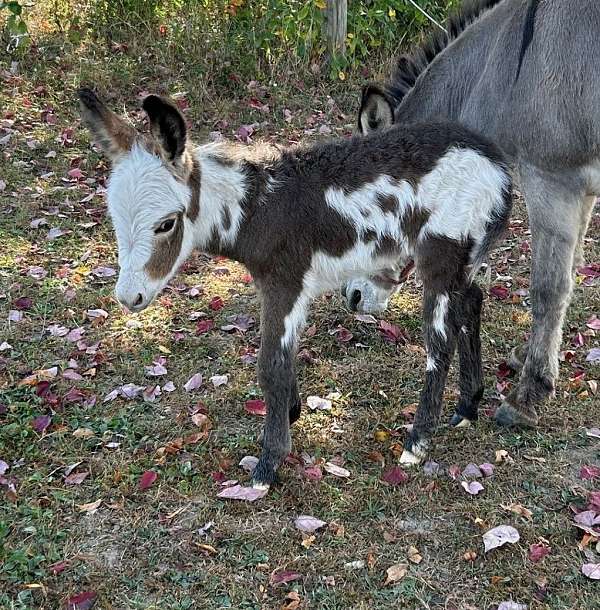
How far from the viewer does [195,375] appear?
3988 mm

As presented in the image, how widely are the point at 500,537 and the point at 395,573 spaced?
1.49 ft

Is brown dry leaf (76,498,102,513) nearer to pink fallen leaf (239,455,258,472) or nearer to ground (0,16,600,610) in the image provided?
ground (0,16,600,610)

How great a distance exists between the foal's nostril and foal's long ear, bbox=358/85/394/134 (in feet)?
2.69

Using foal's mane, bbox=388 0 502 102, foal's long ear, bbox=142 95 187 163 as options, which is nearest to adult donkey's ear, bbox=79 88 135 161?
foal's long ear, bbox=142 95 187 163

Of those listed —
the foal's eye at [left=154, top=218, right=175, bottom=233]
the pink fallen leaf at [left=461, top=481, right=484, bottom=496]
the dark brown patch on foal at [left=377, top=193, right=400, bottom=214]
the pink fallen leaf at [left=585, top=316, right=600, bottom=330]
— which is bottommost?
the pink fallen leaf at [left=461, top=481, right=484, bottom=496]

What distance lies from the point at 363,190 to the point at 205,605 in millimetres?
1709

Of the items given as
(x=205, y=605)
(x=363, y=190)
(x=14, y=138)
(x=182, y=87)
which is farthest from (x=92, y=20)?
(x=205, y=605)

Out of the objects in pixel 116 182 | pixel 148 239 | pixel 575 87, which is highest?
pixel 575 87

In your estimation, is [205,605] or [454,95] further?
[454,95]

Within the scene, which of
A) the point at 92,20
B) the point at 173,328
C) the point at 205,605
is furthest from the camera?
the point at 92,20

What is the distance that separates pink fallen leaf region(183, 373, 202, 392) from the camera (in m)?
3.91

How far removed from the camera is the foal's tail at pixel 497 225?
3098 mm

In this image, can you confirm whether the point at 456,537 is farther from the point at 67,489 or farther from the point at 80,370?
the point at 80,370

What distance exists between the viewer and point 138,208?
2758 mm
